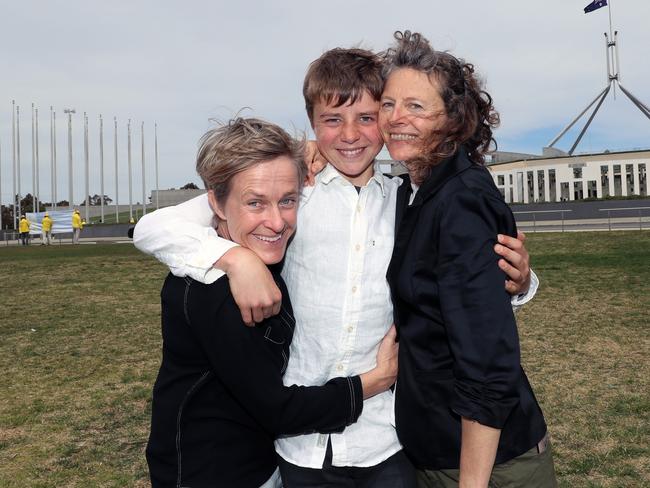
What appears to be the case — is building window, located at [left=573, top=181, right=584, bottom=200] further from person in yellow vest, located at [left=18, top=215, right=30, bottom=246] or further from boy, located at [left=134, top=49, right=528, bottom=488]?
boy, located at [left=134, top=49, right=528, bottom=488]

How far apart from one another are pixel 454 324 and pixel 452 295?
0.08 meters

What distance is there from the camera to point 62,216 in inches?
1511

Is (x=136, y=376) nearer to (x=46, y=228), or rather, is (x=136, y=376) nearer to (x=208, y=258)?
(x=208, y=258)

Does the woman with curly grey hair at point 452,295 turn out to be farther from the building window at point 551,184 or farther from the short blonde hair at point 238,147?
the building window at point 551,184

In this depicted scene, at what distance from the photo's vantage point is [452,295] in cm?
166

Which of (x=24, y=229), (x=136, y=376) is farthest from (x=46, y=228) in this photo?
(x=136, y=376)

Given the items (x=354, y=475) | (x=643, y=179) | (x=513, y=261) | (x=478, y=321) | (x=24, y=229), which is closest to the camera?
(x=478, y=321)

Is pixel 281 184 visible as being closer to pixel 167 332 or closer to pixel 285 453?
pixel 167 332

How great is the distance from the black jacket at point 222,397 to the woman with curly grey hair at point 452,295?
26 centimetres

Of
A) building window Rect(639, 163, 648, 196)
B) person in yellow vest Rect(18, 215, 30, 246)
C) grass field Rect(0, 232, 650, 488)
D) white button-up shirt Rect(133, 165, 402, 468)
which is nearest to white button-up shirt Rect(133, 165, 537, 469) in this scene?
white button-up shirt Rect(133, 165, 402, 468)

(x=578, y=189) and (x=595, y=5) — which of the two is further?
(x=595, y=5)

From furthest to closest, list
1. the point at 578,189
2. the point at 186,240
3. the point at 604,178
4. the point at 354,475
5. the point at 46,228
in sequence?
the point at 578,189
the point at 604,178
the point at 46,228
the point at 354,475
the point at 186,240

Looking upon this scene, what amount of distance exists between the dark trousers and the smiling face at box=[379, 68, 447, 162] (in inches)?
40.6

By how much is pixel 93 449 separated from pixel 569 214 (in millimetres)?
35819
